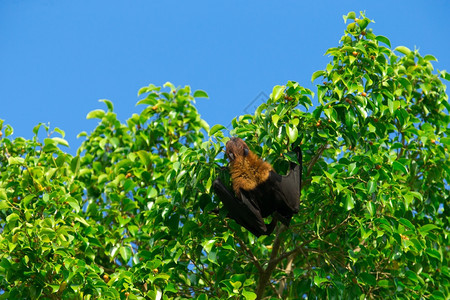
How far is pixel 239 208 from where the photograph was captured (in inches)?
289

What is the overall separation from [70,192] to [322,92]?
3.68 meters

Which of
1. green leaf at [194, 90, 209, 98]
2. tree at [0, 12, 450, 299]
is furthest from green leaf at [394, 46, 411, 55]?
green leaf at [194, 90, 209, 98]

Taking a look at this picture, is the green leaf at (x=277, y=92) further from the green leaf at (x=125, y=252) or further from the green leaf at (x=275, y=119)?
the green leaf at (x=125, y=252)

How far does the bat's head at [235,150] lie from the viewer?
293 inches

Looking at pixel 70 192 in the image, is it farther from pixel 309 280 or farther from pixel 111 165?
pixel 309 280

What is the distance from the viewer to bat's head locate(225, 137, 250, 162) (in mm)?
7430

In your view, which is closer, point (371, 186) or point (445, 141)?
point (371, 186)

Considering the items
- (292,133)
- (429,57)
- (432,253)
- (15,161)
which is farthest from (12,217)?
(429,57)

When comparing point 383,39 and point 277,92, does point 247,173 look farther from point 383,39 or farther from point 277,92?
point 383,39

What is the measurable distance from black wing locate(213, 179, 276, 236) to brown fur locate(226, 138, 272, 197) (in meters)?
0.13

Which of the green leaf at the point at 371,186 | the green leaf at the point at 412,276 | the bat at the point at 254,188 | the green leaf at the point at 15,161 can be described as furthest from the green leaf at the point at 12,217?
the green leaf at the point at 412,276

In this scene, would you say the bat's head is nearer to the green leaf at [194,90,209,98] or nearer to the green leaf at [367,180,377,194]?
the green leaf at [367,180,377,194]

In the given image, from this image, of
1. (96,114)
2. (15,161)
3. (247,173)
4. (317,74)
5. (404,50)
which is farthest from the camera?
(96,114)

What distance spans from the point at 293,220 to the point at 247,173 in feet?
5.05
